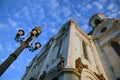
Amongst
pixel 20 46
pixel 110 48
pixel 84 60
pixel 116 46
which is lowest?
pixel 20 46

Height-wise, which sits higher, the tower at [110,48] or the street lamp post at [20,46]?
the tower at [110,48]

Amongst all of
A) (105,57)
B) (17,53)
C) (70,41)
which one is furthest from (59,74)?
(105,57)

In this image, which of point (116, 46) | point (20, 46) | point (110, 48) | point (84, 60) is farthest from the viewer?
point (110, 48)

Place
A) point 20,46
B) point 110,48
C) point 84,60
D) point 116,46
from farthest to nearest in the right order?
point 110,48, point 116,46, point 84,60, point 20,46

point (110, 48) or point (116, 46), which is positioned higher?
point (110, 48)

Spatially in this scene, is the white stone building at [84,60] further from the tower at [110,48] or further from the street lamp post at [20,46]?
the street lamp post at [20,46]

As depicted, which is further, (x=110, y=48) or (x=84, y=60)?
(x=110, y=48)

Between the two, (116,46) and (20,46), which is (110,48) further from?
(20,46)

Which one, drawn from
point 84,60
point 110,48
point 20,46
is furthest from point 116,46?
point 20,46

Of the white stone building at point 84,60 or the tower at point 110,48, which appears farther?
the tower at point 110,48

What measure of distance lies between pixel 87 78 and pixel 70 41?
15.9ft

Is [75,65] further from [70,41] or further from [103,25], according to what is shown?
[103,25]

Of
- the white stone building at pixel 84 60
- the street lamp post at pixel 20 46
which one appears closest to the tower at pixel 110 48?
the white stone building at pixel 84 60

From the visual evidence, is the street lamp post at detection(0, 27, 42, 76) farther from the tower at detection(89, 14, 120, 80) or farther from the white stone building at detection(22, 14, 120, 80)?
the tower at detection(89, 14, 120, 80)
